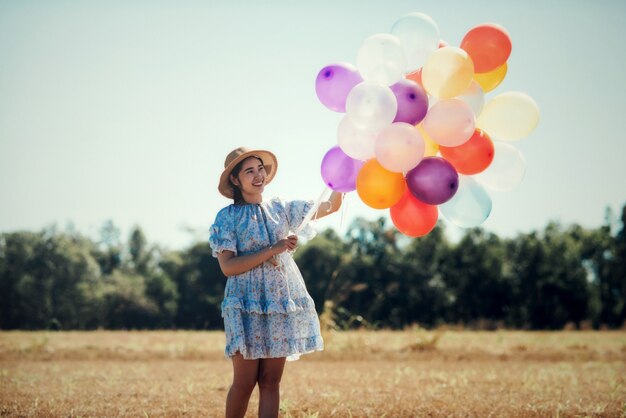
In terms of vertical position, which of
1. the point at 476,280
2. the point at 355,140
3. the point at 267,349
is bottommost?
the point at 476,280

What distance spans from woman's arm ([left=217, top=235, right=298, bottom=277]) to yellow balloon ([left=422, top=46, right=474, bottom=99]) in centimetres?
128

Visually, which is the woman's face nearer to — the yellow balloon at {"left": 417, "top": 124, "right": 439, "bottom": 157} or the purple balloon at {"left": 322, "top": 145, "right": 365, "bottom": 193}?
the purple balloon at {"left": 322, "top": 145, "right": 365, "bottom": 193}

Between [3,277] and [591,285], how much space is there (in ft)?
111

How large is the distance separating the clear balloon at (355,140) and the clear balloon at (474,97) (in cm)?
63

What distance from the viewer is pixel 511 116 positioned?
3.51 meters

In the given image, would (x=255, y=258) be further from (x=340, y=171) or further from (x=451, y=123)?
(x=451, y=123)

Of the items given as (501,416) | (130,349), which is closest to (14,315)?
(130,349)

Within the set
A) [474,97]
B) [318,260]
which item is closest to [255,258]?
[474,97]

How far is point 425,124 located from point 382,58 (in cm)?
48

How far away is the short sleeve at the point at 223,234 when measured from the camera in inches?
124

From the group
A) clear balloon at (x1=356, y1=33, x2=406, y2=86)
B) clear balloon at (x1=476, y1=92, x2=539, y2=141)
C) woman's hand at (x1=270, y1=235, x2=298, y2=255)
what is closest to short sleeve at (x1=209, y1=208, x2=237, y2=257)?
woman's hand at (x1=270, y1=235, x2=298, y2=255)

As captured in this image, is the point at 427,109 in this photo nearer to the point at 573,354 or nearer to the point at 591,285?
the point at 573,354

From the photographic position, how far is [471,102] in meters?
3.51

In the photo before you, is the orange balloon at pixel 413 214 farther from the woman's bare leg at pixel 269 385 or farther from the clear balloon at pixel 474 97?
the woman's bare leg at pixel 269 385
